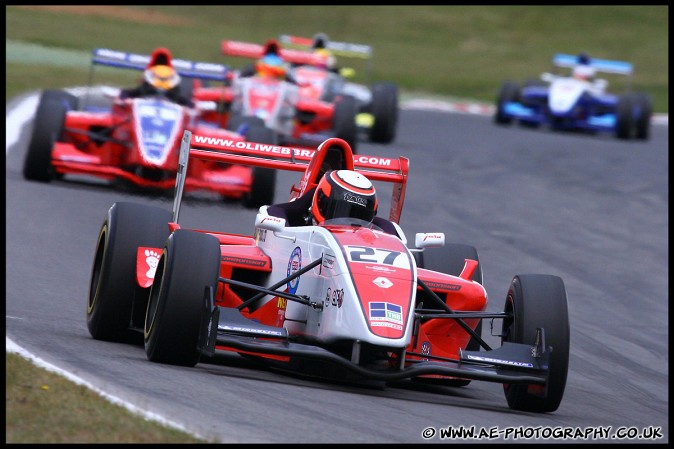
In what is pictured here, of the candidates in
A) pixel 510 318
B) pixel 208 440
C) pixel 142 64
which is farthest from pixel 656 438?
pixel 142 64

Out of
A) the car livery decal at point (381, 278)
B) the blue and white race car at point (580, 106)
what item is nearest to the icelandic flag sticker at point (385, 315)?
the car livery decal at point (381, 278)

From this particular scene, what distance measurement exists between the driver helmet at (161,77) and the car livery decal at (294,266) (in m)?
9.11

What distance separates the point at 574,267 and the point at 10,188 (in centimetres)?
634

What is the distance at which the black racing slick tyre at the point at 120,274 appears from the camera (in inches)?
363

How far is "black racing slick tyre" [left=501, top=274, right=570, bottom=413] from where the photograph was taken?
8.45m

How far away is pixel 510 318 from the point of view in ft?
30.0

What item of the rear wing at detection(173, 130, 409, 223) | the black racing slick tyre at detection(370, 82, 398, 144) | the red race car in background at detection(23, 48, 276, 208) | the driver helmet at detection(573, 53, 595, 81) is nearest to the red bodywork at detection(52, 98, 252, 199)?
the red race car in background at detection(23, 48, 276, 208)

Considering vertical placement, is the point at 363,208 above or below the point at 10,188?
above

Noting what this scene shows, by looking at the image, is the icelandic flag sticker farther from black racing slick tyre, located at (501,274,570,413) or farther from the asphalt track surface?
black racing slick tyre, located at (501,274,570,413)

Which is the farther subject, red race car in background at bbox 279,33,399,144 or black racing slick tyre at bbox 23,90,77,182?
red race car in background at bbox 279,33,399,144

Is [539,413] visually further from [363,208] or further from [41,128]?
[41,128]

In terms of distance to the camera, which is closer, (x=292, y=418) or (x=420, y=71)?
(x=292, y=418)

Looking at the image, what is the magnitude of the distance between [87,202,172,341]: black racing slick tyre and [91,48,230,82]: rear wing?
9532mm

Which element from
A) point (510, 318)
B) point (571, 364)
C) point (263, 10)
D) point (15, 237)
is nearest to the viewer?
point (510, 318)
